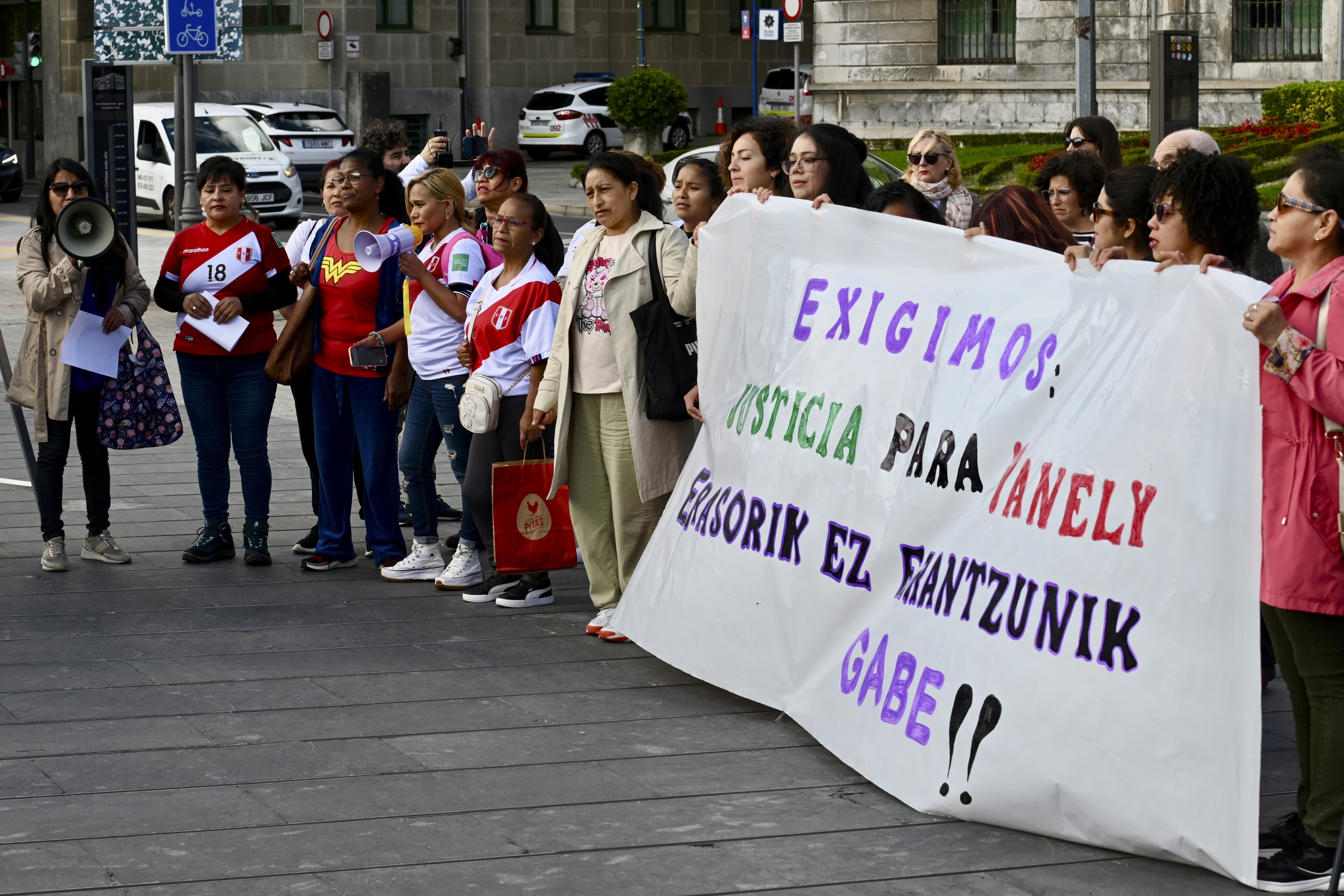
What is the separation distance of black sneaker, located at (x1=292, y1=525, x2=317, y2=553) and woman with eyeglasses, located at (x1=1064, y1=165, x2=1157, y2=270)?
12.8 feet

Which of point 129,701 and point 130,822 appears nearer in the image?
point 130,822

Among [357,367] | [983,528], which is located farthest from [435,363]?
[983,528]

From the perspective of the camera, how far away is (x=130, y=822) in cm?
466

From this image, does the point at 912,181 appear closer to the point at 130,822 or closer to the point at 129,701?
the point at 129,701

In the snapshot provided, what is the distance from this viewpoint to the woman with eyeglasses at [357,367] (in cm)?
758

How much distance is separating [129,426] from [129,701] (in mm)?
2277

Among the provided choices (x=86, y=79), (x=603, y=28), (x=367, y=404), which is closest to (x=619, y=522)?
(x=367, y=404)

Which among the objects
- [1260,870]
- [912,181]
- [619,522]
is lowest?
[1260,870]

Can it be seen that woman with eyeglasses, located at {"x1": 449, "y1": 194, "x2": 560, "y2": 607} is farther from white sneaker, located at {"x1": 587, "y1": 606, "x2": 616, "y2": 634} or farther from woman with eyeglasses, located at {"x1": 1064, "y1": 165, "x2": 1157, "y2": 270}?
woman with eyeglasses, located at {"x1": 1064, "y1": 165, "x2": 1157, "y2": 270}

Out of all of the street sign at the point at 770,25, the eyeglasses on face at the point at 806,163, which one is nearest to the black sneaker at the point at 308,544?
the eyeglasses on face at the point at 806,163

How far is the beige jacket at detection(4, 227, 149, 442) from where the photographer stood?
25.1 ft

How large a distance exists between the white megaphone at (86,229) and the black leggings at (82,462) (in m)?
0.61

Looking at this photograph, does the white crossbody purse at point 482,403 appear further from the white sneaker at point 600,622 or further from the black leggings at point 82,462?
the black leggings at point 82,462

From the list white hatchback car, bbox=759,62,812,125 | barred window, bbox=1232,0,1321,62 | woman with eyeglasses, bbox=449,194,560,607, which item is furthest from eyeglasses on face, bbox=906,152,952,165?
white hatchback car, bbox=759,62,812,125
